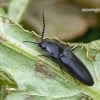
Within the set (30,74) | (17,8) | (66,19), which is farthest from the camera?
(66,19)

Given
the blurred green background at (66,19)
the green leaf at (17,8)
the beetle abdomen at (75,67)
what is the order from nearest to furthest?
the beetle abdomen at (75,67)
the green leaf at (17,8)
the blurred green background at (66,19)

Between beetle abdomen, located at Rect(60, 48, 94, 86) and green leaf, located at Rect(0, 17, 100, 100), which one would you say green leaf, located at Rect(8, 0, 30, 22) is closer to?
green leaf, located at Rect(0, 17, 100, 100)

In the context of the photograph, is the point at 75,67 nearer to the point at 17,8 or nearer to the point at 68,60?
the point at 68,60

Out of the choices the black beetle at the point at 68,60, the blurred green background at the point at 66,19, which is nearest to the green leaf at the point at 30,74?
the black beetle at the point at 68,60

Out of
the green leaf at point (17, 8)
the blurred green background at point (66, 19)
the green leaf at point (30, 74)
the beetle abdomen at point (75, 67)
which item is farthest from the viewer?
the blurred green background at point (66, 19)

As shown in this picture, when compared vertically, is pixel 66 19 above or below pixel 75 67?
above

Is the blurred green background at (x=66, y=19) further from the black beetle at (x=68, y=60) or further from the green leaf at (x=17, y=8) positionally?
the black beetle at (x=68, y=60)

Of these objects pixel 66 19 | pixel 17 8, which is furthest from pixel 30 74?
pixel 66 19
